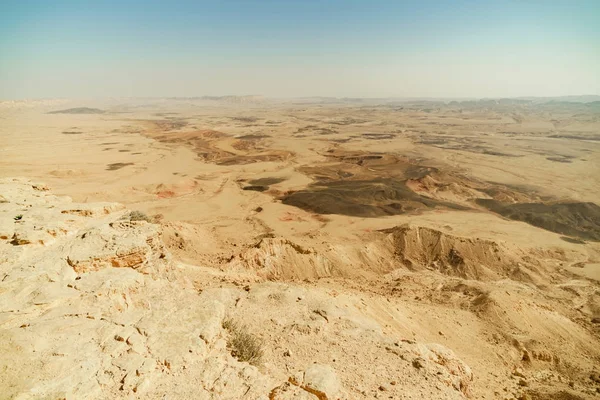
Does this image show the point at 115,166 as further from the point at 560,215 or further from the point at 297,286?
the point at 560,215

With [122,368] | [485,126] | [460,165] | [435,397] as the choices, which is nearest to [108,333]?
[122,368]

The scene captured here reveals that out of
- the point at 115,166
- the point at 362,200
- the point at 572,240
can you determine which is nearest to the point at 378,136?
the point at 362,200

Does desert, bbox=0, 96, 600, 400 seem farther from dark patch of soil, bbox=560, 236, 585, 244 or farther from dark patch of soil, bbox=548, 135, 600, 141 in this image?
dark patch of soil, bbox=548, 135, 600, 141

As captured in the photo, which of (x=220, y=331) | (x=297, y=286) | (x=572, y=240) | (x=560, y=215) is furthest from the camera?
(x=560, y=215)

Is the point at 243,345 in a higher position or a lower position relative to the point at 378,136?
lower

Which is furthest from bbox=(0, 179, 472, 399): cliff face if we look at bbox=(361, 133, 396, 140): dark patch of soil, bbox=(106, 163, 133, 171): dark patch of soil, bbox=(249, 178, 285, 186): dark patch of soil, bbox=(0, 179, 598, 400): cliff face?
bbox=(361, 133, 396, 140): dark patch of soil

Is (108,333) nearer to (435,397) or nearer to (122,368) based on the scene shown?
(122,368)
